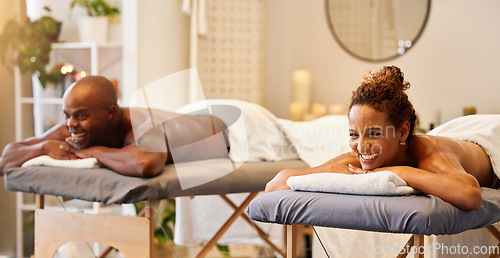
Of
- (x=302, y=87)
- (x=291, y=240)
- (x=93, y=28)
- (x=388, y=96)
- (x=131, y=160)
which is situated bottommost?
(x=291, y=240)

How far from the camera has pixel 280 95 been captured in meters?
3.70

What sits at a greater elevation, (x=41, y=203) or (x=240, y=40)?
(x=240, y=40)

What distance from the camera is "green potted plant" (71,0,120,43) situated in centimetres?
337

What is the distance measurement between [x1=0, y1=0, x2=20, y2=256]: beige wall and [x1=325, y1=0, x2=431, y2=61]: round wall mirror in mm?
1879

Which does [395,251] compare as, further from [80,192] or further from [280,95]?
[280,95]

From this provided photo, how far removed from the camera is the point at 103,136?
81.9 inches

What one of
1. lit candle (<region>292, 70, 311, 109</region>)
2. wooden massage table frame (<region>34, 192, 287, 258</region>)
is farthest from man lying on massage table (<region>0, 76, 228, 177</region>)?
lit candle (<region>292, 70, 311, 109</region>)

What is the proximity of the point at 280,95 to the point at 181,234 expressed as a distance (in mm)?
1281

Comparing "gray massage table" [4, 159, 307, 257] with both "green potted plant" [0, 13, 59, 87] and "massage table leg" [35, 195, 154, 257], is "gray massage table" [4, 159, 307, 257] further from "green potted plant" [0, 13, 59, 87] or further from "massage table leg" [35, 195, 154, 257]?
"green potted plant" [0, 13, 59, 87]

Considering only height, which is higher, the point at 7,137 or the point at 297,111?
the point at 297,111

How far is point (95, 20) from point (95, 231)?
1761 mm

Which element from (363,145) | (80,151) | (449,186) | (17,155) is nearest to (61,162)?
(80,151)

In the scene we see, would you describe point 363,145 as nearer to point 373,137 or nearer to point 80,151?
point 373,137

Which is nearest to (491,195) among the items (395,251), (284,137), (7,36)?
(395,251)
